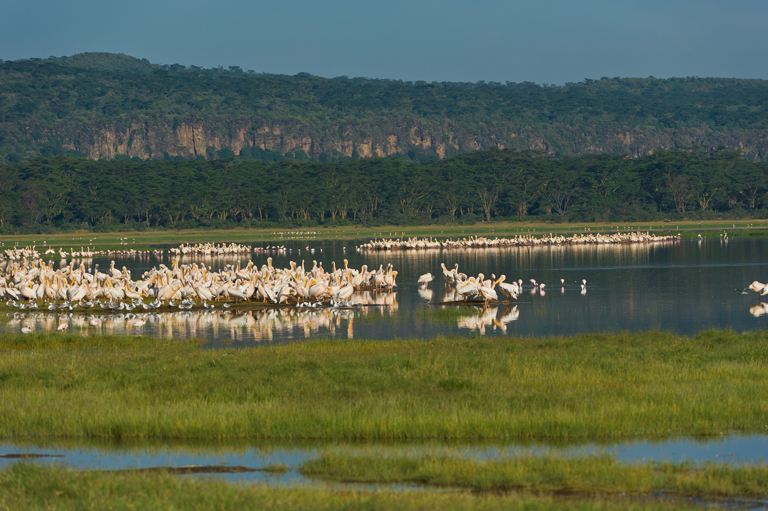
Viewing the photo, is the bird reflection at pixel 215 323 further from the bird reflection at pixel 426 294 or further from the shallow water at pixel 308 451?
the shallow water at pixel 308 451

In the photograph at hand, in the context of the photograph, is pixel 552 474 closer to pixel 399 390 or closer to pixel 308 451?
pixel 308 451

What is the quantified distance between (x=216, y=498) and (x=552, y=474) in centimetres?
326

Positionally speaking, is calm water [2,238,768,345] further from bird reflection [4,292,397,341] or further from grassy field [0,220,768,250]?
grassy field [0,220,768,250]

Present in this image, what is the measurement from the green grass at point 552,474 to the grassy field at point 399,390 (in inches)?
57.0

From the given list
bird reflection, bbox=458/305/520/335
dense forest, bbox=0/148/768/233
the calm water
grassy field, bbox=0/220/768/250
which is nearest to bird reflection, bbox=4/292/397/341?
the calm water

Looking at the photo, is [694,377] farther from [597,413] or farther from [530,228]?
[530,228]

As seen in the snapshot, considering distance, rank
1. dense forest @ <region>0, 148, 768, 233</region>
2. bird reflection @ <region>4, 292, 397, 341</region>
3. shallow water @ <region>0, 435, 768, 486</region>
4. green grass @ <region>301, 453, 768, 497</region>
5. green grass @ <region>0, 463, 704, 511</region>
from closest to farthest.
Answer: green grass @ <region>0, 463, 704, 511</region>, green grass @ <region>301, 453, 768, 497</region>, shallow water @ <region>0, 435, 768, 486</region>, bird reflection @ <region>4, 292, 397, 341</region>, dense forest @ <region>0, 148, 768, 233</region>

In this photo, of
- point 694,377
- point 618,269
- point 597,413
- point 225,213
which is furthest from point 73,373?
point 225,213

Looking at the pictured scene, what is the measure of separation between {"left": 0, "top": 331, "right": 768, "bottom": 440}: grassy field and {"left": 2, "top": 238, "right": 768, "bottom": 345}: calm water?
134 inches

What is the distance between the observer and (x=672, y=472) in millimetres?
9664

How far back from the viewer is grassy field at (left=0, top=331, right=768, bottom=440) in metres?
11.9

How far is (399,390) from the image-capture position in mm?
13727

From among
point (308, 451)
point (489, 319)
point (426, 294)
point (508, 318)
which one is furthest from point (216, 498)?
point (426, 294)

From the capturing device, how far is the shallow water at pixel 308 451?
35.1ft
